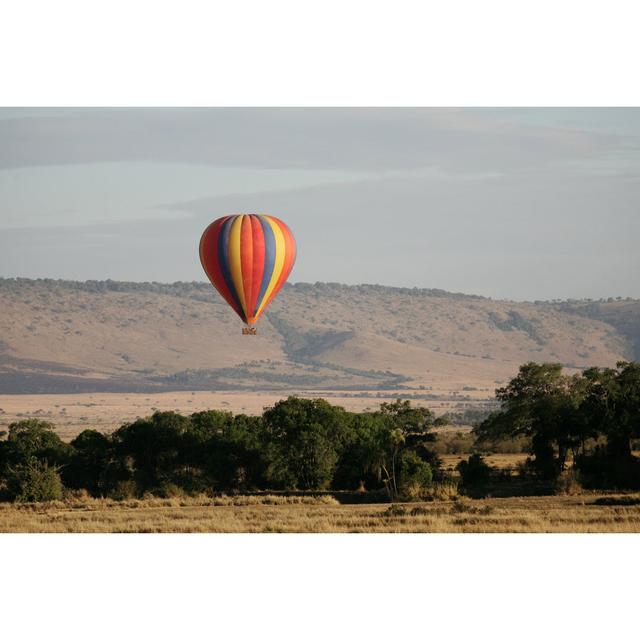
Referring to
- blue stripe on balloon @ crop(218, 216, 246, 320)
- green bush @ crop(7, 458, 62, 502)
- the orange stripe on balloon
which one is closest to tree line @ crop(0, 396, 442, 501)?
green bush @ crop(7, 458, 62, 502)

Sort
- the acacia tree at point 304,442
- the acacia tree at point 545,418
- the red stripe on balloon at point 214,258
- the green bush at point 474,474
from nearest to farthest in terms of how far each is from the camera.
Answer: the green bush at point 474,474 < the acacia tree at point 545,418 < the acacia tree at point 304,442 < the red stripe on balloon at point 214,258

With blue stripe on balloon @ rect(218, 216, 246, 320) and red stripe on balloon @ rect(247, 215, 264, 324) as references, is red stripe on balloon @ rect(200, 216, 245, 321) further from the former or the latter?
red stripe on balloon @ rect(247, 215, 264, 324)

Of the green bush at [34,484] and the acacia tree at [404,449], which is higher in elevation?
the acacia tree at [404,449]

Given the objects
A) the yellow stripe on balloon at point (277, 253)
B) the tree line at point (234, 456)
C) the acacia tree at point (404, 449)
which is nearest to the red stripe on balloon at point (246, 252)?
the yellow stripe on balloon at point (277, 253)

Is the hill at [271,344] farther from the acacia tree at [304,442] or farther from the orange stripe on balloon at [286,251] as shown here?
the acacia tree at [304,442]

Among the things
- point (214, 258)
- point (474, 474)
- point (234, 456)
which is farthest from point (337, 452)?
point (214, 258)
